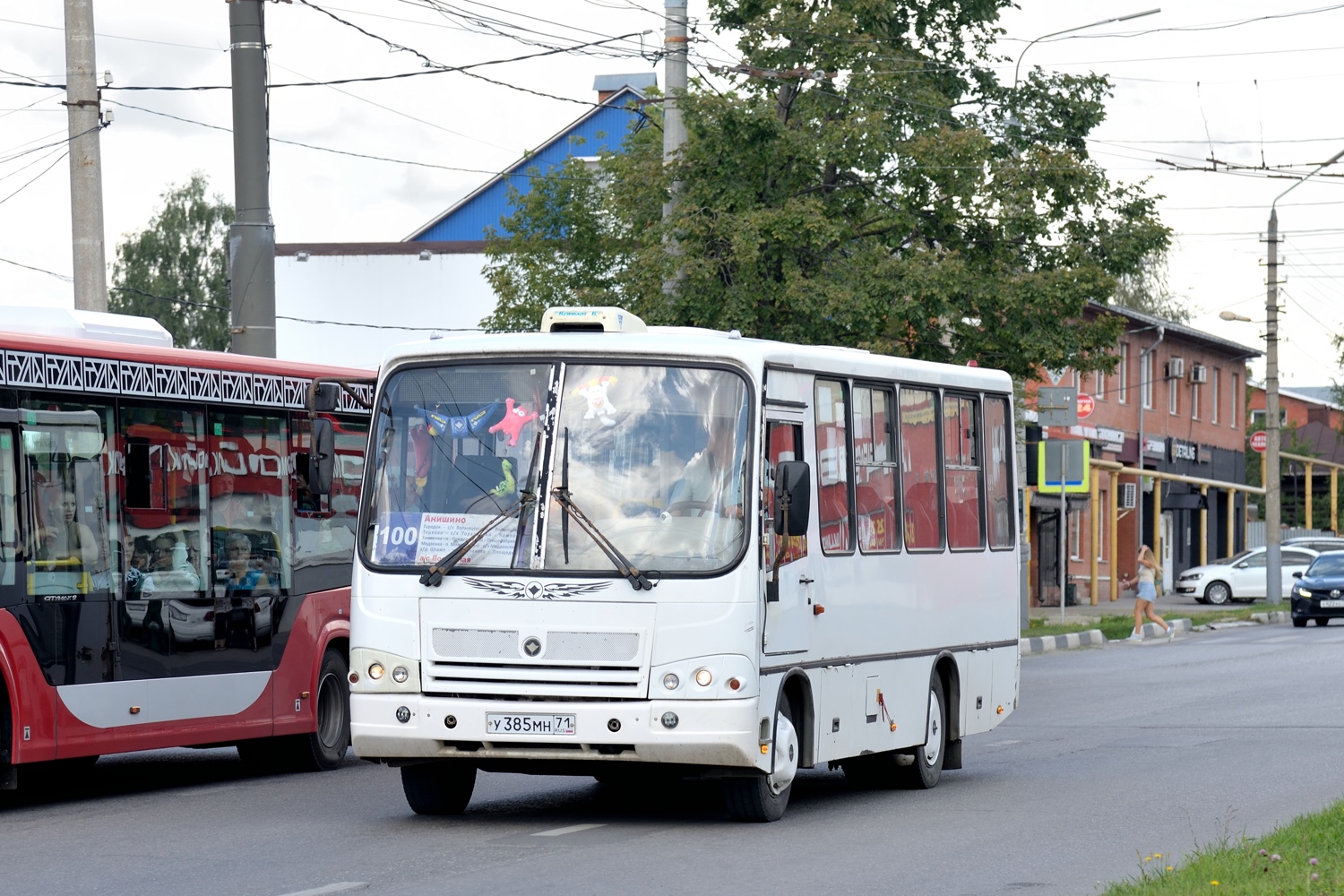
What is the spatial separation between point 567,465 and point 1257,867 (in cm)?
409

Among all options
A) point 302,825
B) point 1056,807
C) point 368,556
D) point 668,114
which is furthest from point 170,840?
point 668,114

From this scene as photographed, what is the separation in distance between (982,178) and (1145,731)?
9919 mm

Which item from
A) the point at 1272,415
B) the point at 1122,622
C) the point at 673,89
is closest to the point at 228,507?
the point at 673,89

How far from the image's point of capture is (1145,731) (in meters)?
17.6

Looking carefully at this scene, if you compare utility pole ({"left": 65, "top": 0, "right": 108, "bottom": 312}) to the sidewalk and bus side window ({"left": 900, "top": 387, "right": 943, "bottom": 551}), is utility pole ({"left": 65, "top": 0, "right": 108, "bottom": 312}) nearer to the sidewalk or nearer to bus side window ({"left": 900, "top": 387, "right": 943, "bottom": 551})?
bus side window ({"left": 900, "top": 387, "right": 943, "bottom": 551})

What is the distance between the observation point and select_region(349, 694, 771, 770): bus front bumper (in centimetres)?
1022

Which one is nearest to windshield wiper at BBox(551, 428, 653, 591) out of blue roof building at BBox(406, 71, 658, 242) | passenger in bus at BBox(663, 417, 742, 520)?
passenger in bus at BBox(663, 417, 742, 520)

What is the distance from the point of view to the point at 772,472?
1088 centimetres

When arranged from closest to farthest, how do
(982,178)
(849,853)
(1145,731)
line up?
(849,853) < (1145,731) < (982,178)

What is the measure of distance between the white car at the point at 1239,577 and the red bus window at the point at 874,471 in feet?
127

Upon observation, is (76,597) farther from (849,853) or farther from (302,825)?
(849,853)

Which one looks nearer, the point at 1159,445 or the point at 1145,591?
the point at 1145,591

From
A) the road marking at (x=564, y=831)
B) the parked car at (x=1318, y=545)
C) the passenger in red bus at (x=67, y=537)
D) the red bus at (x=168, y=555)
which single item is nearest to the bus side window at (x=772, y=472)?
the road marking at (x=564, y=831)

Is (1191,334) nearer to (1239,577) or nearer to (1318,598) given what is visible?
(1239,577)
